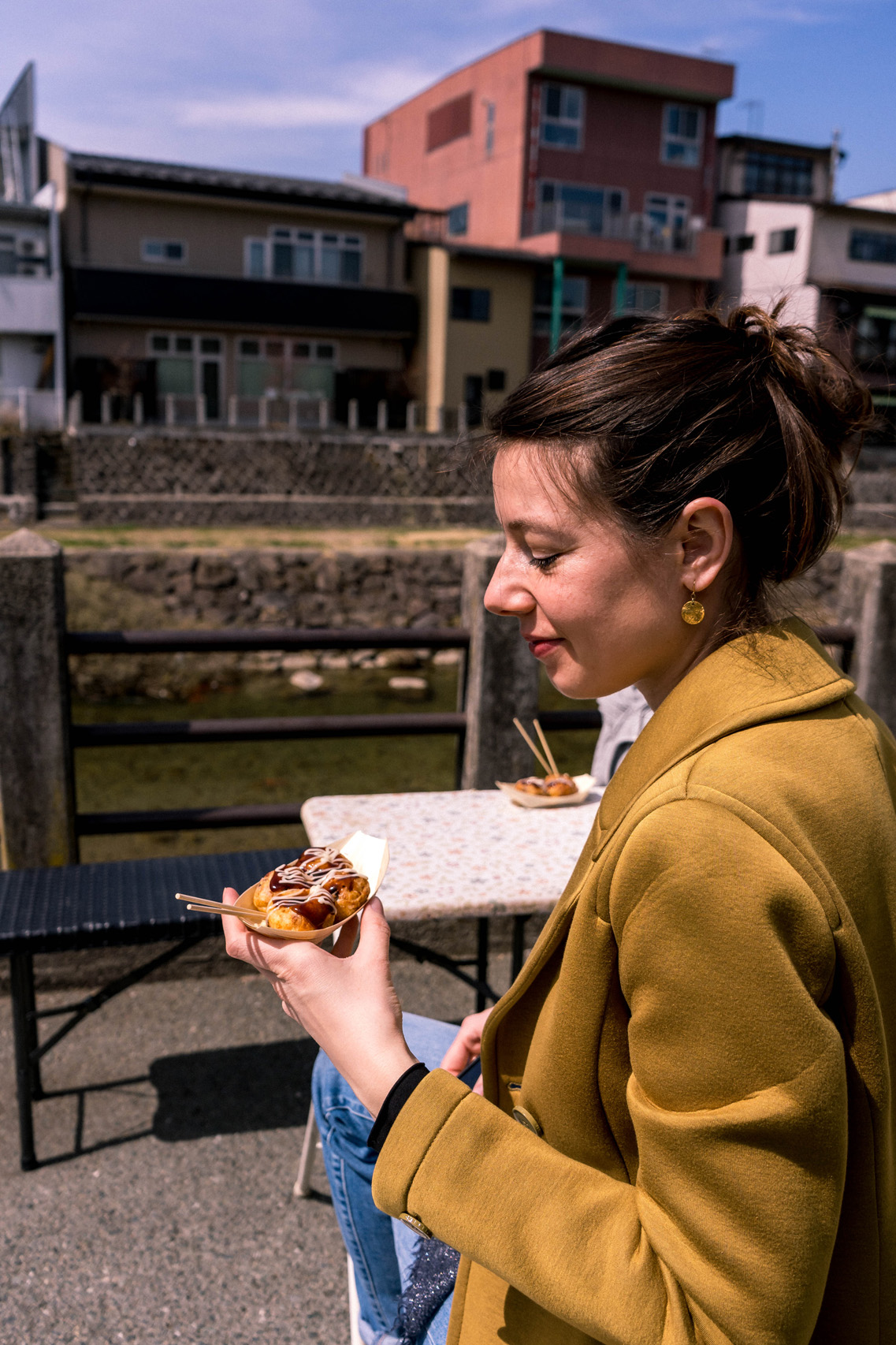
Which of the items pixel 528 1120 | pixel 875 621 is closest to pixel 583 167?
pixel 875 621

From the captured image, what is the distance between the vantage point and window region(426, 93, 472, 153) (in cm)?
2916

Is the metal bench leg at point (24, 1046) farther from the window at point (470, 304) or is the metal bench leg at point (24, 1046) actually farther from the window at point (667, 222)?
the window at point (667, 222)

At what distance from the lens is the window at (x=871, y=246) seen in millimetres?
31359

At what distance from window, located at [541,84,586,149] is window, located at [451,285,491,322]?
15.4 ft

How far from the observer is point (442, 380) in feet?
86.6

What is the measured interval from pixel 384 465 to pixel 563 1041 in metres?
22.5

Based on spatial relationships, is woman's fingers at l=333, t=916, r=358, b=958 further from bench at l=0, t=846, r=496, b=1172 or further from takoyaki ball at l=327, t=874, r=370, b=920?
bench at l=0, t=846, r=496, b=1172

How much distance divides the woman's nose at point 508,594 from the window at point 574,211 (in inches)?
1093

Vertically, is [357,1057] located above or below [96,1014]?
above

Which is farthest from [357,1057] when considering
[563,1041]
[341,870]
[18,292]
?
[18,292]

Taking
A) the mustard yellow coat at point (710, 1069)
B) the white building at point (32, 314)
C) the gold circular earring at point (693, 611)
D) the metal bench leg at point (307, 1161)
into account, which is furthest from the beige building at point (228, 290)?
the mustard yellow coat at point (710, 1069)

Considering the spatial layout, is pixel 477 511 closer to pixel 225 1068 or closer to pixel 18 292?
pixel 18 292

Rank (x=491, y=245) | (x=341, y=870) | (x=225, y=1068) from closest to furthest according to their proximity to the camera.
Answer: (x=341, y=870), (x=225, y=1068), (x=491, y=245)

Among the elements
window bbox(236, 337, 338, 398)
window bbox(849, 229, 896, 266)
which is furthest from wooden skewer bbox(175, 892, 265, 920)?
window bbox(849, 229, 896, 266)
